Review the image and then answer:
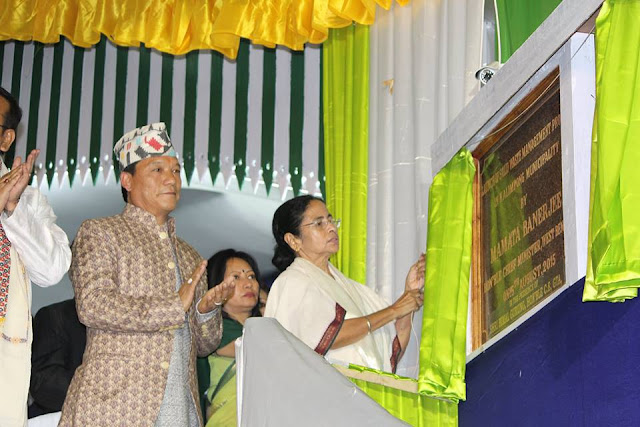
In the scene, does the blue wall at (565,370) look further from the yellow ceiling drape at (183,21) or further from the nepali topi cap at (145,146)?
the yellow ceiling drape at (183,21)

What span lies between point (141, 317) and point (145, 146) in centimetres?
79

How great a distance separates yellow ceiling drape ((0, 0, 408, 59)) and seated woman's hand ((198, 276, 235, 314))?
192cm

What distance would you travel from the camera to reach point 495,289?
11.1ft

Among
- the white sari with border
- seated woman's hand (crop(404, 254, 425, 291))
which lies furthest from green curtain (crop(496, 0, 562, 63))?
the white sari with border

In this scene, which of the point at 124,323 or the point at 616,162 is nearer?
the point at 616,162

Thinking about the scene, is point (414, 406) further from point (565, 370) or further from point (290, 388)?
point (290, 388)

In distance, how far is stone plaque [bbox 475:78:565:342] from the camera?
3.00 metres

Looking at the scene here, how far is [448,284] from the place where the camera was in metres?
3.49

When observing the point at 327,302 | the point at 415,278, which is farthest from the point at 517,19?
the point at 327,302

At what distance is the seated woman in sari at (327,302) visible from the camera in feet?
13.3

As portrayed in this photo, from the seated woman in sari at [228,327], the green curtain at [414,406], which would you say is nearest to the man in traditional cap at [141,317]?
the seated woman in sari at [228,327]

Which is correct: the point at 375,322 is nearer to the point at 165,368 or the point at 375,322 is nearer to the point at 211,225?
the point at 165,368

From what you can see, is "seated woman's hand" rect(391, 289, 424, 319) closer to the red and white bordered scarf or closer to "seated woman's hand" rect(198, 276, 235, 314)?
"seated woman's hand" rect(198, 276, 235, 314)

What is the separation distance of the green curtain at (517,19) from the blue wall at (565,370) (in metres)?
1.27
